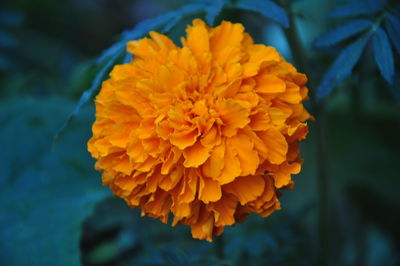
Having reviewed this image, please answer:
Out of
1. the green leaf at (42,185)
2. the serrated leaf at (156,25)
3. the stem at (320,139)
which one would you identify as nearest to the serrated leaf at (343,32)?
the stem at (320,139)

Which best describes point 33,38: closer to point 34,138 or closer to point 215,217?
point 34,138

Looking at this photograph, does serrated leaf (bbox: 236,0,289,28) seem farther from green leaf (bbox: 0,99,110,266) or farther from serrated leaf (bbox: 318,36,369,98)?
green leaf (bbox: 0,99,110,266)

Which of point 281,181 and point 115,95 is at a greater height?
point 115,95

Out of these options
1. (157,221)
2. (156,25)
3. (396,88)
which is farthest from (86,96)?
(157,221)

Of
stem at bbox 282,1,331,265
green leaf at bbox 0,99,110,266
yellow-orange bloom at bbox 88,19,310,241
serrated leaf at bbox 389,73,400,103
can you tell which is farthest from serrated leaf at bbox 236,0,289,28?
green leaf at bbox 0,99,110,266

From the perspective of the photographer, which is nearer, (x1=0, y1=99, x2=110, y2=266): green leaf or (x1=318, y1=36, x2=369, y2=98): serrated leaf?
(x1=318, y1=36, x2=369, y2=98): serrated leaf

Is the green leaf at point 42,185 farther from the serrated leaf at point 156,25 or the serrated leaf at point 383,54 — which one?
the serrated leaf at point 383,54

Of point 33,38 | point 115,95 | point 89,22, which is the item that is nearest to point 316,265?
point 115,95

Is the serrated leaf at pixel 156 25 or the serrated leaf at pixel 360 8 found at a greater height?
the serrated leaf at pixel 156 25
